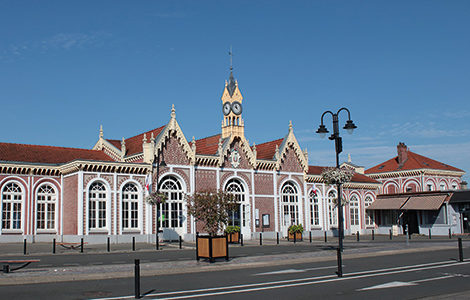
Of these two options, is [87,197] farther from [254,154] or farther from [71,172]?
[254,154]

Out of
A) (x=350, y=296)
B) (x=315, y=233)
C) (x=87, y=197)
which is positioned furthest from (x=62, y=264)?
(x=315, y=233)

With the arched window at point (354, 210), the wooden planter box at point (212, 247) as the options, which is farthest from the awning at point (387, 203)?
the wooden planter box at point (212, 247)

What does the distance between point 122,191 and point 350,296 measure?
31.2 metres

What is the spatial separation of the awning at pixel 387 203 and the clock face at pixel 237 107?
20.5m

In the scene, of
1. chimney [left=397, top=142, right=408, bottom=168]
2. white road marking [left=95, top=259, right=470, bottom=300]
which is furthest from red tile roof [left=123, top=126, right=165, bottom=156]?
chimney [left=397, top=142, right=408, bottom=168]

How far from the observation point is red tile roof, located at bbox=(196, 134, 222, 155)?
49.8 m

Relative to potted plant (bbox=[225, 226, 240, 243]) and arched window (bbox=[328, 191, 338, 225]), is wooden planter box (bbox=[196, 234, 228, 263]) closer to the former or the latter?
potted plant (bbox=[225, 226, 240, 243])

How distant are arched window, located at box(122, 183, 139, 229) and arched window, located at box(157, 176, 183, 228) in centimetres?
207

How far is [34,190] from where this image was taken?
134 ft

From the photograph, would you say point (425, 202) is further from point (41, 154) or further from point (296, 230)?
point (41, 154)

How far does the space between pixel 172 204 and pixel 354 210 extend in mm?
24739

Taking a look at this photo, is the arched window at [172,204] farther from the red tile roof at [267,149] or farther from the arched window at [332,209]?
the arched window at [332,209]

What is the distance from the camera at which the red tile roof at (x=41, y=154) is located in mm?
41000

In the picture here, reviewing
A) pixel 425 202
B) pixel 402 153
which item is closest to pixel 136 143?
pixel 425 202
